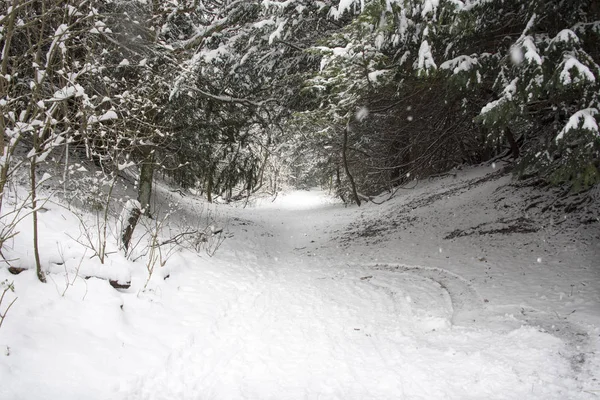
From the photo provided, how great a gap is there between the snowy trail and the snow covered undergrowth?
2cm

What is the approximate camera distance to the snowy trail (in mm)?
3182

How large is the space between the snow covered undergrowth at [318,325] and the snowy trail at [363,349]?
0.06 ft

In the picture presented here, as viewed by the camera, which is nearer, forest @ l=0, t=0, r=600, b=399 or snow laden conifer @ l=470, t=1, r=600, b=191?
forest @ l=0, t=0, r=600, b=399

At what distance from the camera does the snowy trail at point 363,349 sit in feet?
10.4

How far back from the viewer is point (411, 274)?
6.68 metres

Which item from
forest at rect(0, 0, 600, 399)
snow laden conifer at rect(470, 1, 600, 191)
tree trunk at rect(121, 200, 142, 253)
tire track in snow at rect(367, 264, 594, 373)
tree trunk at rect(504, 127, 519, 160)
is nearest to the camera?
tire track in snow at rect(367, 264, 594, 373)

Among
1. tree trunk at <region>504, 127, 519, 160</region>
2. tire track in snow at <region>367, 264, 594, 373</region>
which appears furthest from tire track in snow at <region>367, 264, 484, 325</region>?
tree trunk at <region>504, 127, 519, 160</region>

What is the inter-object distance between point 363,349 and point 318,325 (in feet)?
2.69

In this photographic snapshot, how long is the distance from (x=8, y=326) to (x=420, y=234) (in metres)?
8.19

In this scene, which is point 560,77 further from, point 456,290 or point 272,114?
point 272,114

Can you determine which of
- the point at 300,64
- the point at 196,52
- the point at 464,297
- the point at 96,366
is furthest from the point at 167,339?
the point at 300,64

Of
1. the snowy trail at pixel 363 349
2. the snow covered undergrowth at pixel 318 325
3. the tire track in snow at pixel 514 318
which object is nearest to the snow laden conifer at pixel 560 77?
the tire track in snow at pixel 514 318

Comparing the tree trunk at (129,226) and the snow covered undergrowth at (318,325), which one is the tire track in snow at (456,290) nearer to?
the snow covered undergrowth at (318,325)

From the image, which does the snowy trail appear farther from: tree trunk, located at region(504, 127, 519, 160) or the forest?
tree trunk, located at region(504, 127, 519, 160)
